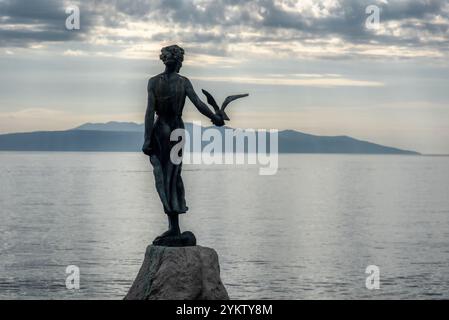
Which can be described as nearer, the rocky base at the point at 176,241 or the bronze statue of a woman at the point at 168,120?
the bronze statue of a woman at the point at 168,120

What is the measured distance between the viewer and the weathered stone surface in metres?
18.7

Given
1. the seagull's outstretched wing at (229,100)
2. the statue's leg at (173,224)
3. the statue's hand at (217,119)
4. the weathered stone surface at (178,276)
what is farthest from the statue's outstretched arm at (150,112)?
the weathered stone surface at (178,276)

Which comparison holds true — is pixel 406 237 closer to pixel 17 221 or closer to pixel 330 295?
pixel 330 295


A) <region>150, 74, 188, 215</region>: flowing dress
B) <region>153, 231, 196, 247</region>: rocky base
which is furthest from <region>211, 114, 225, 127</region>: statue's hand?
<region>153, 231, 196, 247</region>: rocky base

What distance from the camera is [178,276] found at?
61.3 feet

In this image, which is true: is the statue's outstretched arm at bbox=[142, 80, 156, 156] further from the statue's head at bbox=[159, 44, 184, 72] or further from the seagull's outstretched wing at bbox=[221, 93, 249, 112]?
the seagull's outstretched wing at bbox=[221, 93, 249, 112]

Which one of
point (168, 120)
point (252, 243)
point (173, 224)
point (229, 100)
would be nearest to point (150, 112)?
point (168, 120)

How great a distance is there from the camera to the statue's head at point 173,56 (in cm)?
1886

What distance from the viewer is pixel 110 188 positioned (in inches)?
5551

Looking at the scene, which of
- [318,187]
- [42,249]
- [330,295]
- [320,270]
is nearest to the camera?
[330,295]

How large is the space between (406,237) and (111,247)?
22137mm

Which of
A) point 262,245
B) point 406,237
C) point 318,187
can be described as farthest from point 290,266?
point 318,187

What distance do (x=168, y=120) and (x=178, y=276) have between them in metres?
2.94

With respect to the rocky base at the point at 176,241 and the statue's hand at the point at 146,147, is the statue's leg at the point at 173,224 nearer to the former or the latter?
the rocky base at the point at 176,241
